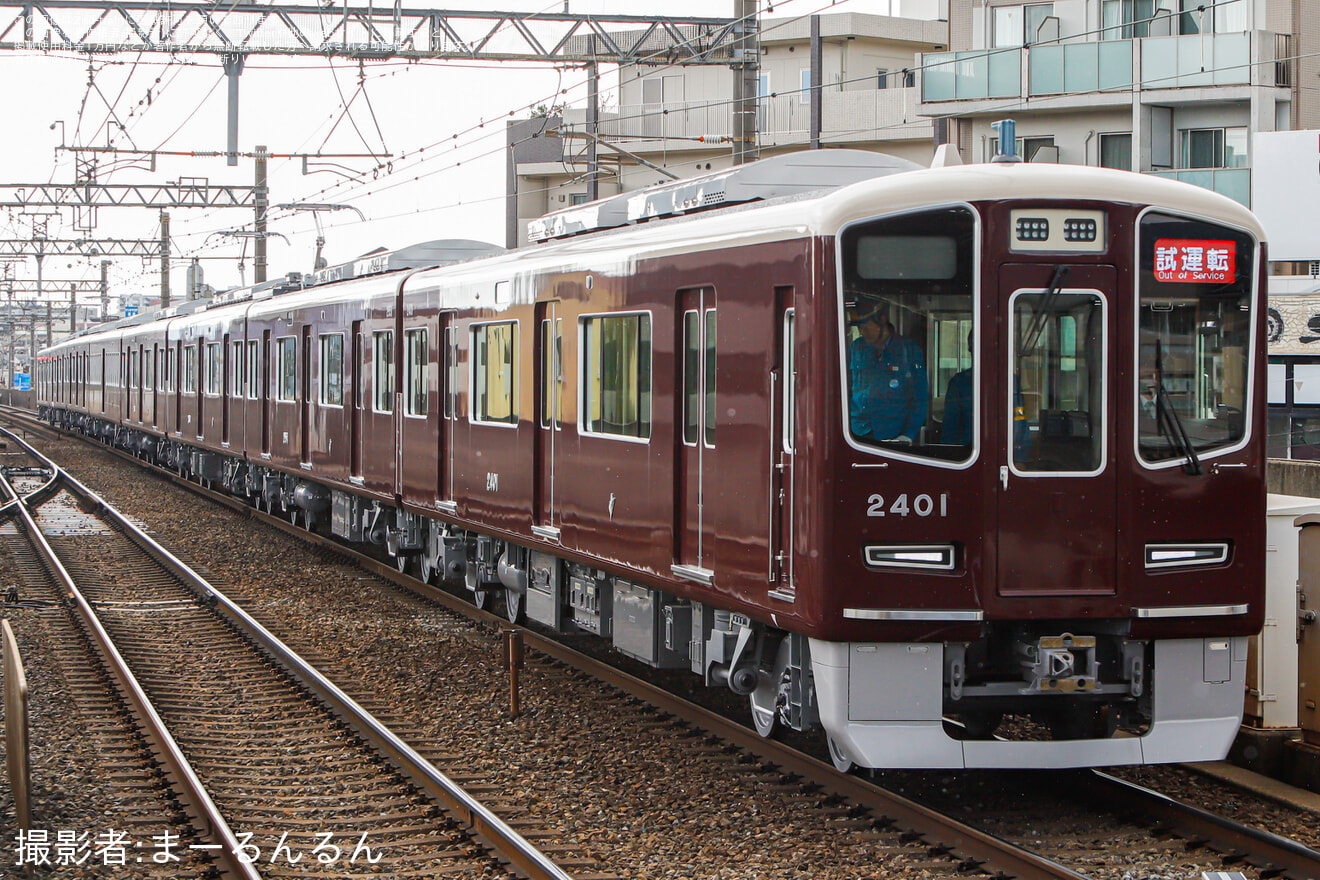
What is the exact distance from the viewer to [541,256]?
1073 centimetres

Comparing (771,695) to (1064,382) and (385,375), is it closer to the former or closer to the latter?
(1064,382)

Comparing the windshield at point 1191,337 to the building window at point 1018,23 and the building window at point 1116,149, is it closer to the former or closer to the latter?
the building window at point 1116,149

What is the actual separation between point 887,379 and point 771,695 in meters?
1.99

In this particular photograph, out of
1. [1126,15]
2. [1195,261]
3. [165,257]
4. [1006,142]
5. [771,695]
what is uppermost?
[1126,15]

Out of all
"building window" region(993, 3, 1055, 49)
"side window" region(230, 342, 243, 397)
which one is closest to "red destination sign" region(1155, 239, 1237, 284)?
"side window" region(230, 342, 243, 397)

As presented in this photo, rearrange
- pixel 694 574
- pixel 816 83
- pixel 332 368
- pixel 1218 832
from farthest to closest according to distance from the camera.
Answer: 1. pixel 816 83
2. pixel 332 368
3. pixel 694 574
4. pixel 1218 832

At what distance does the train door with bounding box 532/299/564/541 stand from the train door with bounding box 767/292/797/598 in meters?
3.09

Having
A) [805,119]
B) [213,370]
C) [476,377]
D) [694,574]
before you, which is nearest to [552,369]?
[476,377]

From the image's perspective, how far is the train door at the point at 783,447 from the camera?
7.05 m

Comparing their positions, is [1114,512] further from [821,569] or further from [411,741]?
A: [411,741]

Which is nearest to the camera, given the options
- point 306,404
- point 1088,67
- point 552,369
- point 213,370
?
point 552,369

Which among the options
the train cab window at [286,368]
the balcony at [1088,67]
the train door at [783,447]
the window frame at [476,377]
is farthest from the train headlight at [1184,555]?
the balcony at [1088,67]

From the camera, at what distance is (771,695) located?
802cm

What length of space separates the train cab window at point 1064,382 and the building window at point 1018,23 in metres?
24.8
